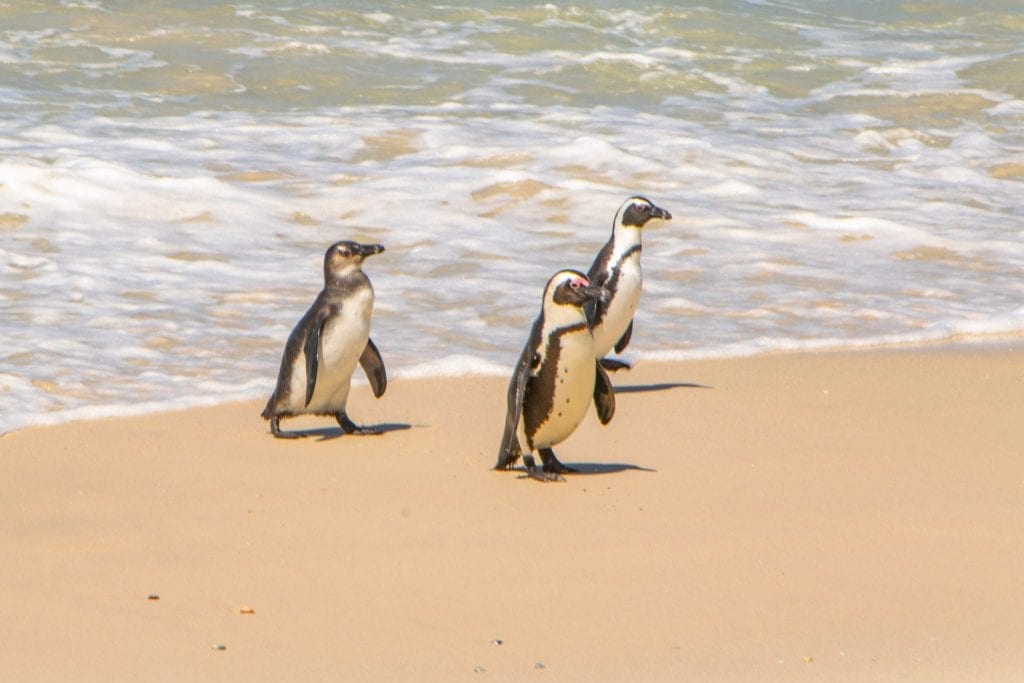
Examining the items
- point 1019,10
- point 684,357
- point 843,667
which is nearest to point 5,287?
point 684,357

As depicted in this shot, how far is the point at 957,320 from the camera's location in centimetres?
735

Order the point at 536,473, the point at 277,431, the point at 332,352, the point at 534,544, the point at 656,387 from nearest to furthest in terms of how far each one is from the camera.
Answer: the point at 534,544 < the point at 536,473 < the point at 277,431 < the point at 332,352 < the point at 656,387

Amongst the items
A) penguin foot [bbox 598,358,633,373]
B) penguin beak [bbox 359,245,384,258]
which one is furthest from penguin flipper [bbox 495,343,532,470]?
penguin foot [bbox 598,358,633,373]

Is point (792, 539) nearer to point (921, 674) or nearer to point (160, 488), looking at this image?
point (921, 674)

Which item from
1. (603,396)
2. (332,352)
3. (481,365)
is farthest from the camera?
(481,365)

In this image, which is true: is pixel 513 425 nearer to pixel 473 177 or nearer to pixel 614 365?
pixel 614 365

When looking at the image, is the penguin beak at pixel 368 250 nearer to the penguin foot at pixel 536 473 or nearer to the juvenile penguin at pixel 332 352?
the juvenile penguin at pixel 332 352

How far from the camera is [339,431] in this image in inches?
231

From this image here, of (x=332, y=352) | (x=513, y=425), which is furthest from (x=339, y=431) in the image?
(x=513, y=425)

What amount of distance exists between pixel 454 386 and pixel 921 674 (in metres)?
3.23

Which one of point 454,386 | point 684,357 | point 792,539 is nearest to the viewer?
point 792,539

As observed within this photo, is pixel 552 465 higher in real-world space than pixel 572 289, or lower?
lower

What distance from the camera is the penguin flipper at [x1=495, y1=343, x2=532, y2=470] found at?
5055 mm

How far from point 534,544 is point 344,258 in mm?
2012
